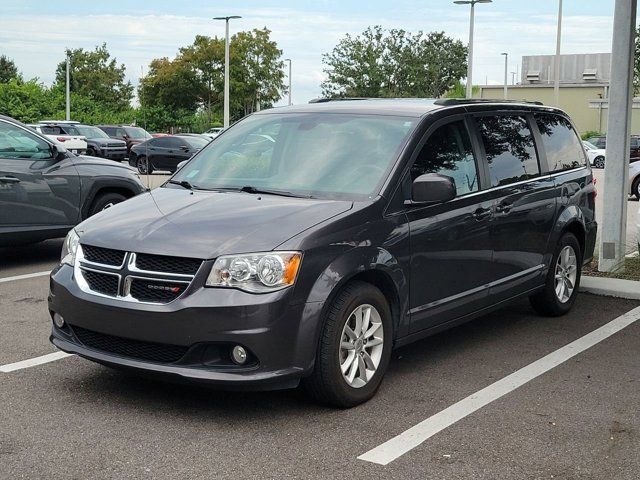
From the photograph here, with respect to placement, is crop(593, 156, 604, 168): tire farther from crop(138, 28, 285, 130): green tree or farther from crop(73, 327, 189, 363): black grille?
crop(73, 327, 189, 363): black grille

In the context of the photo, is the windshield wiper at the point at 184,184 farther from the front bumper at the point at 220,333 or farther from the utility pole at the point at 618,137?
the utility pole at the point at 618,137

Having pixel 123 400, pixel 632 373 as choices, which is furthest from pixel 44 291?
pixel 632 373

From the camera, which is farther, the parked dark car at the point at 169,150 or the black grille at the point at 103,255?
the parked dark car at the point at 169,150

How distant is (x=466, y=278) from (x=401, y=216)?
0.85 m

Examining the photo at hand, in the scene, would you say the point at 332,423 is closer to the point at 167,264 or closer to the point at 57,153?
the point at 167,264

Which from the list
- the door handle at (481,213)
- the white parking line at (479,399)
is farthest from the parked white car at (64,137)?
the door handle at (481,213)

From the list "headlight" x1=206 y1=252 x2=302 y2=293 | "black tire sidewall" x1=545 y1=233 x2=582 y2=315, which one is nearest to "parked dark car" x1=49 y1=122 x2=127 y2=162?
"black tire sidewall" x1=545 y1=233 x2=582 y2=315

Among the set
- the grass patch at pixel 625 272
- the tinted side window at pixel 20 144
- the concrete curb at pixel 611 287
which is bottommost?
the concrete curb at pixel 611 287

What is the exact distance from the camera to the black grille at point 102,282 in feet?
15.8

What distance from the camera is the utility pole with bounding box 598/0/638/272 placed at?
9195mm

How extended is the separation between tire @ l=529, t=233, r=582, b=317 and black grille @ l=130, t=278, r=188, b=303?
3.69m

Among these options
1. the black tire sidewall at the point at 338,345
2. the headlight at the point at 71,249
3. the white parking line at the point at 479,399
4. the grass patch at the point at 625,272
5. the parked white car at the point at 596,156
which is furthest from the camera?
the parked white car at the point at 596,156

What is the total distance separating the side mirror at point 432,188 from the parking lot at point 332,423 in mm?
1153

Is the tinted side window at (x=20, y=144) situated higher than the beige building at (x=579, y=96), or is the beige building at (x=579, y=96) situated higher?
the beige building at (x=579, y=96)
